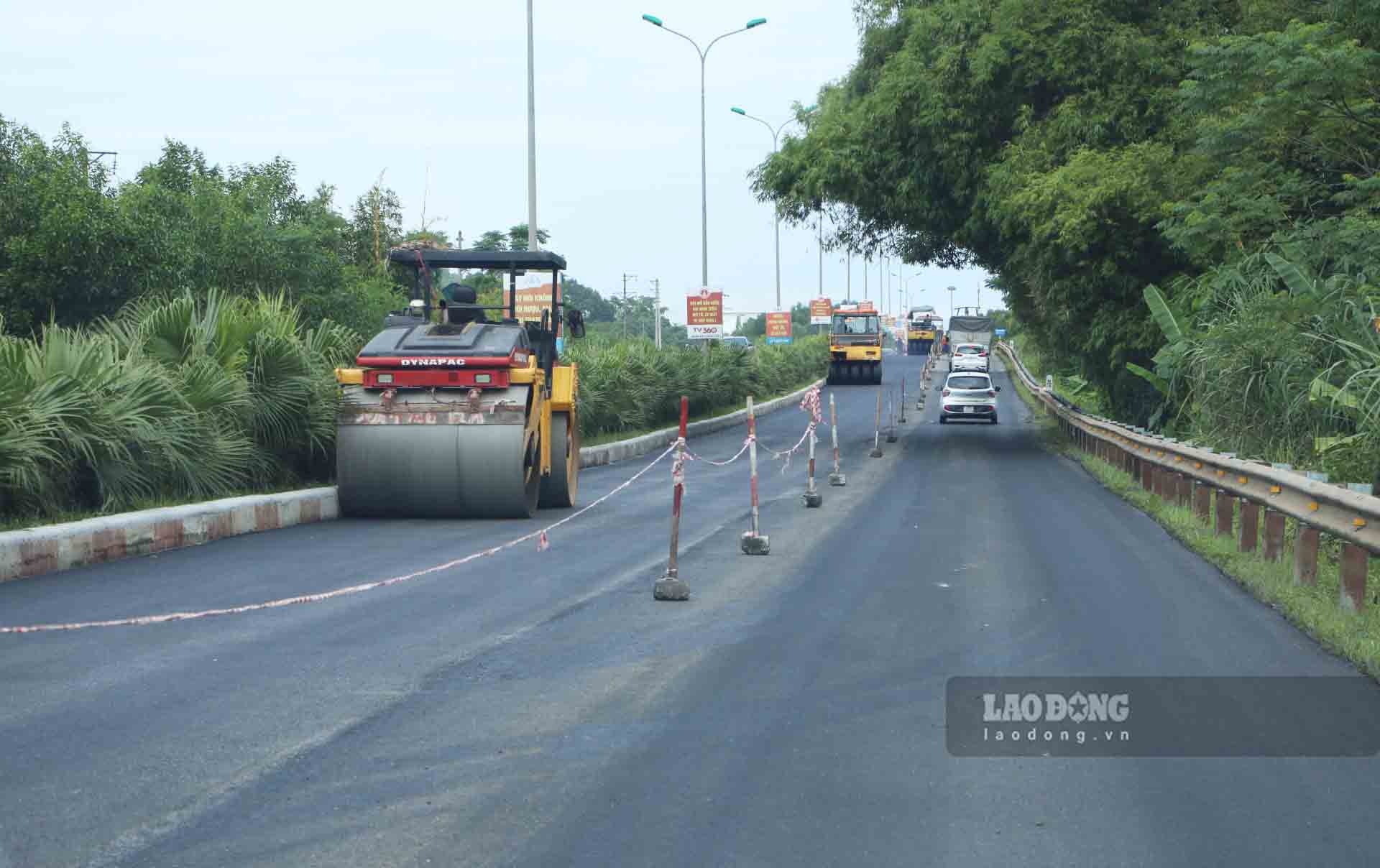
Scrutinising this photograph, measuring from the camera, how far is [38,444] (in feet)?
39.9

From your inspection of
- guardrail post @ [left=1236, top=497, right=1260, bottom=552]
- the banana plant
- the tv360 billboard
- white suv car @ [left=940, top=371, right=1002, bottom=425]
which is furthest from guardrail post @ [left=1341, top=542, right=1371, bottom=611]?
the tv360 billboard

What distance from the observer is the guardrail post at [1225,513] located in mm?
14203

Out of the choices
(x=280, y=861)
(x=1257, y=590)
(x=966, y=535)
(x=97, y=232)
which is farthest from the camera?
(x=97, y=232)

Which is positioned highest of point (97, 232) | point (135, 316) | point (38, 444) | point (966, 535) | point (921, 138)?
point (921, 138)

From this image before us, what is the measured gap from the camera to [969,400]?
43.0 meters

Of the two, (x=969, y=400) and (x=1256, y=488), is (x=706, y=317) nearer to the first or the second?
(x=969, y=400)

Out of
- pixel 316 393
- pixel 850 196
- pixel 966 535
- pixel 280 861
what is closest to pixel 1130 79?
pixel 850 196

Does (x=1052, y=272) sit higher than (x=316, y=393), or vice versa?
(x=1052, y=272)

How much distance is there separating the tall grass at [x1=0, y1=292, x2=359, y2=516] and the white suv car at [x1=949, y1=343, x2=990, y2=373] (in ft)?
105

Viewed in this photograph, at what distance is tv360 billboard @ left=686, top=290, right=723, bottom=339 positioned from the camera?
149ft

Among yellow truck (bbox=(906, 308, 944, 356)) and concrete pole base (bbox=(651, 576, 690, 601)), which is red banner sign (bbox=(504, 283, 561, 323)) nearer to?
concrete pole base (bbox=(651, 576, 690, 601))

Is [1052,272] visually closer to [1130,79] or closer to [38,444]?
[1130,79]

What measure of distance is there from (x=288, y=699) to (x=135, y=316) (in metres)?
11.6

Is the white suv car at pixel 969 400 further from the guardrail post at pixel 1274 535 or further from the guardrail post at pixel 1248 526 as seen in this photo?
the guardrail post at pixel 1274 535
